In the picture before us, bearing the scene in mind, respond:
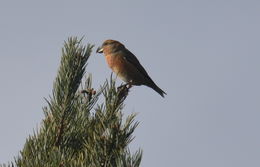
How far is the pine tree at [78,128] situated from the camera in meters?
2.40

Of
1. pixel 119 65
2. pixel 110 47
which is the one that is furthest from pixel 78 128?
pixel 110 47

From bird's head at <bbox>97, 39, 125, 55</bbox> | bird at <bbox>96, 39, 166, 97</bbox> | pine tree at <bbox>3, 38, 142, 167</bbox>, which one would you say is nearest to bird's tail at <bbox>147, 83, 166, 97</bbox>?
bird at <bbox>96, 39, 166, 97</bbox>

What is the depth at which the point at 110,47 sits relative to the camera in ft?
27.8

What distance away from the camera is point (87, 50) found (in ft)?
10.5

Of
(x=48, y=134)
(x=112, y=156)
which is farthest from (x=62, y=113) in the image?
(x=112, y=156)

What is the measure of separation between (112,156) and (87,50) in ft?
3.33

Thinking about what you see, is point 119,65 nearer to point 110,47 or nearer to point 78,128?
point 110,47

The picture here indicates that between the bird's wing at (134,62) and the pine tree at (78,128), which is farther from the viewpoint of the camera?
the bird's wing at (134,62)

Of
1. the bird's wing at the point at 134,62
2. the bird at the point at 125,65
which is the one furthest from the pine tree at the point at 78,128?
the bird's wing at the point at 134,62

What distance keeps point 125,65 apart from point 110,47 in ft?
2.71

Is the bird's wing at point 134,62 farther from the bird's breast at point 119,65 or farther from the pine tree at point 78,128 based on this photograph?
the pine tree at point 78,128

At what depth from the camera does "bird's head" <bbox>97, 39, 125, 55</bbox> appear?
8.29 metres

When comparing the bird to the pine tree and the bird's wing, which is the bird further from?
the pine tree

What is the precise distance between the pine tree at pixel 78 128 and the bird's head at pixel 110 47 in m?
5.02
